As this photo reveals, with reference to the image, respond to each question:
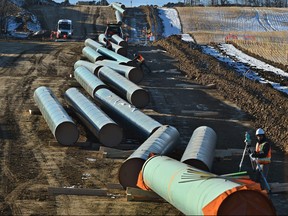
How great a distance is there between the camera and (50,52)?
3703 cm

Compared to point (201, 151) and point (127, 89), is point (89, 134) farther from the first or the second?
point (201, 151)

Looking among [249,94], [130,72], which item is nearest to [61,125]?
[130,72]

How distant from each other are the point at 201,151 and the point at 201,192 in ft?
13.3

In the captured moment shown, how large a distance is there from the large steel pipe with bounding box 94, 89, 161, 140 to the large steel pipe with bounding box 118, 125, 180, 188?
3.87 feet

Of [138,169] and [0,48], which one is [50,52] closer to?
[0,48]

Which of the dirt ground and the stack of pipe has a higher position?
the stack of pipe

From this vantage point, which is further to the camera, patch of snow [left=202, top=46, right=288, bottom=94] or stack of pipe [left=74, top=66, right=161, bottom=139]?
patch of snow [left=202, top=46, right=288, bottom=94]

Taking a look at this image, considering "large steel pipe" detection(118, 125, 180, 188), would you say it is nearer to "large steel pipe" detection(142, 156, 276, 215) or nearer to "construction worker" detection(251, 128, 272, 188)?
"large steel pipe" detection(142, 156, 276, 215)

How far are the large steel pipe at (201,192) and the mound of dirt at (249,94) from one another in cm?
671

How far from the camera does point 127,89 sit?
20422 mm

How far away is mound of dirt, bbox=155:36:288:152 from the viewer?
18209mm

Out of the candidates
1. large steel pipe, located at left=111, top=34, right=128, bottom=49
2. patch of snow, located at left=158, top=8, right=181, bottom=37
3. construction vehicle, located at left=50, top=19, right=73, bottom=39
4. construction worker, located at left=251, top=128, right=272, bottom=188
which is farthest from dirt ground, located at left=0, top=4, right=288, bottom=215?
Answer: patch of snow, located at left=158, top=8, right=181, bottom=37

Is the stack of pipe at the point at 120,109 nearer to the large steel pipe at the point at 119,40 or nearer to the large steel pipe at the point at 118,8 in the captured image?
the large steel pipe at the point at 119,40

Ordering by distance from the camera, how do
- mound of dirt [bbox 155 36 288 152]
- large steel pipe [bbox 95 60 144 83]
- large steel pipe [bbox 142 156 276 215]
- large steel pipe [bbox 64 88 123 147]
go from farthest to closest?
1. large steel pipe [bbox 95 60 144 83]
2. mound of dirt [bbox 155 36 288 152]
3. large steel pipe [bbox 64 88 123 147]
4. large steel pipe [bbox 142 156 276 215]
